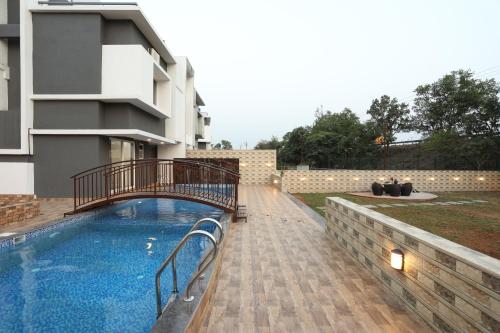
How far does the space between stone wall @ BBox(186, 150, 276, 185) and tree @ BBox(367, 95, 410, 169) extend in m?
19.9

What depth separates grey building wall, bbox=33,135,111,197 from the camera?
1076cm

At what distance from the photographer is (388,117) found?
35.0 m

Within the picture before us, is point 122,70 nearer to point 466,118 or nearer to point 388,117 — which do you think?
point 466,118

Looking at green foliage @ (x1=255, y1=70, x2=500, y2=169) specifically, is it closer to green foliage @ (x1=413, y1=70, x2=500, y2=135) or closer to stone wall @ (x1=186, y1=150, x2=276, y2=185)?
green foliage @ (x1=413, y1=70, x2=500, y2=135)

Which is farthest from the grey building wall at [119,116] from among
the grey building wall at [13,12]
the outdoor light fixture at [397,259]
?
the outdoor light fixture at [397,259]

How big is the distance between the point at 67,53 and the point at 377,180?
1605cm

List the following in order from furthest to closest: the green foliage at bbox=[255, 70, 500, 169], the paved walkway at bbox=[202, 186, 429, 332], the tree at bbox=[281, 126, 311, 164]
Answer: the tree at bbox=[281, 126, 311, 164] → the green foliage at bbox=[255, 70, 500, 169] → the paved walkway at bbox=[202, 186, 429, 332]

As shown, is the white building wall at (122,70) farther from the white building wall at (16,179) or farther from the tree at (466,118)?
the tree at (466,118)

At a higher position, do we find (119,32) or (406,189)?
(119,32)

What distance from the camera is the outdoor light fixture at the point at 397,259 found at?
304 centimetres

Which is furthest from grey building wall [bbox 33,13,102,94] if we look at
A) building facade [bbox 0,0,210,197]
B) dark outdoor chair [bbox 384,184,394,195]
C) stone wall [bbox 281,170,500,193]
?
dark outdoor chair [bbox 384,184,394,195]

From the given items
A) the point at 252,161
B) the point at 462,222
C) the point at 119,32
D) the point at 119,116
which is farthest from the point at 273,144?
the point at 462,222

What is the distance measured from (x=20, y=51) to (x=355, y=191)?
16.4 m

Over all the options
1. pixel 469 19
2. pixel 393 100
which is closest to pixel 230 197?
pixel 393 100
